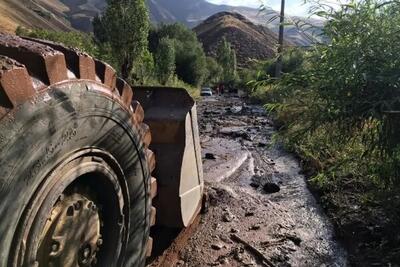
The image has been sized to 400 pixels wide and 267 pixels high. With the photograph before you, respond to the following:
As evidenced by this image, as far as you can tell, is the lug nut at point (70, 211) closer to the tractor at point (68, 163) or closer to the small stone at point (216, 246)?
the tractor at point (68, 163)

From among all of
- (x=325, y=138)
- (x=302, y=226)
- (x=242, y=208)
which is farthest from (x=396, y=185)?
(x=242, y=208)

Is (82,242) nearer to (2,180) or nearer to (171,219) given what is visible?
(2,180)

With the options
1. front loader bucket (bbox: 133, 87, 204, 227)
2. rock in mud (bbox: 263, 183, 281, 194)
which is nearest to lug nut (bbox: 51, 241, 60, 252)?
front loader bucket (bbox: 133, 87, 204, 227)

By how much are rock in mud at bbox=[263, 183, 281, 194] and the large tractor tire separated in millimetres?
4643

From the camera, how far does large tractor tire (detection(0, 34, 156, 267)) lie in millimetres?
1544

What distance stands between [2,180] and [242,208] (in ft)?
15.1

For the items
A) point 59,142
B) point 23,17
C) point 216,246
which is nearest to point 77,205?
point 59,142

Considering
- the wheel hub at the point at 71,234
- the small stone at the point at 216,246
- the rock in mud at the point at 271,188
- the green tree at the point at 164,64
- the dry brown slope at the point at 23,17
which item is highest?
the wheel hub at the point at 71,234

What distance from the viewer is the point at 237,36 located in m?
107

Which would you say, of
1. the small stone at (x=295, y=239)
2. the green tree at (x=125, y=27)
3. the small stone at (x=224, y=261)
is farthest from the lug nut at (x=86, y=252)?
the green tree at (x=125, y=27)

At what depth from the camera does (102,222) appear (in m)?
2.23

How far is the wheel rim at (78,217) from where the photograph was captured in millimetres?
1673

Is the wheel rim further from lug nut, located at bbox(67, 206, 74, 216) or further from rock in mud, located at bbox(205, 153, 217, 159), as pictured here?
rock in mud, located at bbox(205, 153, 217, 159)

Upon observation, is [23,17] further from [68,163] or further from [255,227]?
A: [68,163]
